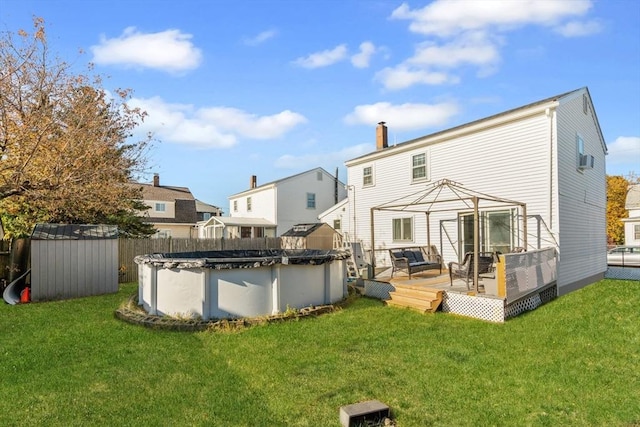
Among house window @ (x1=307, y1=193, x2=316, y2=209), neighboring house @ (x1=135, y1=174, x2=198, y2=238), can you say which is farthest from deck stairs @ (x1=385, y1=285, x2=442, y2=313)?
neighboring house @ (x1=135, y1=174, x2=198, y2=238)

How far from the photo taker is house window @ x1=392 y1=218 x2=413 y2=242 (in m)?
14.3

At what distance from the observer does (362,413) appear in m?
3.72

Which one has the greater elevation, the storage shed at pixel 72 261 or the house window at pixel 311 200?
the house window at pixel 311 200

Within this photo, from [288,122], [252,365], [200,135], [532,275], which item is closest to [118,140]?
[200,135]

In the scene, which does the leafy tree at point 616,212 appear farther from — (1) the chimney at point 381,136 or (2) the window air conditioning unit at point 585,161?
(1) the chimney at point 381,136

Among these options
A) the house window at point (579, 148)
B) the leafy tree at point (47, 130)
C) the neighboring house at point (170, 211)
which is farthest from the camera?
the neighboring house at point (170, 211)

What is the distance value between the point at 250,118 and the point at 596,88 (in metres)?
13.8

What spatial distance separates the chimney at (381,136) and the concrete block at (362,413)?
1480cm

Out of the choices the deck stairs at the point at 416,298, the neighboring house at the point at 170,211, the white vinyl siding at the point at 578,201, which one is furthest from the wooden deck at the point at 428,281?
the neighboring house at the point at 170,211

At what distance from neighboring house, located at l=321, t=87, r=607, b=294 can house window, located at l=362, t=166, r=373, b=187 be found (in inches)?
12.8

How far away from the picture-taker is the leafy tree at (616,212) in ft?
107

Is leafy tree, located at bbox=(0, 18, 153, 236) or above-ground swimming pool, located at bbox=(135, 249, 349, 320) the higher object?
leafy tree, located at bbox=(0, 18, 153, 236)

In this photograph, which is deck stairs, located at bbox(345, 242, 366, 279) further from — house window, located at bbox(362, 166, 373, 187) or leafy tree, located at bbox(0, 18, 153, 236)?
leafy tree, located at bbox(0, 18, 153, 236)

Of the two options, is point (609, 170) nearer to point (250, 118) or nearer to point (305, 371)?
point (250, 118)
